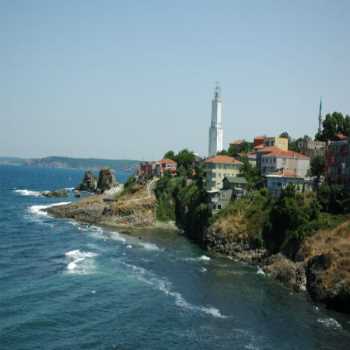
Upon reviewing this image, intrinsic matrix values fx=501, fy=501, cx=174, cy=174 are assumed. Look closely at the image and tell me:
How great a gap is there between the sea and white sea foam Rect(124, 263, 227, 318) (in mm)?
98

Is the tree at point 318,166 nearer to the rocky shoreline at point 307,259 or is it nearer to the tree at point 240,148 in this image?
the rocky shoreline at point 307,259

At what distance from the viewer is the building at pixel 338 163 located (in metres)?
70.6

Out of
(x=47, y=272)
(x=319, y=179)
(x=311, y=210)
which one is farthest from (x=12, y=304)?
(x=319, y=179)

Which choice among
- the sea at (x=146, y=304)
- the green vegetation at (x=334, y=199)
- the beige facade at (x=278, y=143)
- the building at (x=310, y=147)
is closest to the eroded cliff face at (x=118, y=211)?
the sea at (x=146, y=304)

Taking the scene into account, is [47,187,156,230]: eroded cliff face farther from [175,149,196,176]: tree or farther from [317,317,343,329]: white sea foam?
[317,317,343,329]: white sea foam

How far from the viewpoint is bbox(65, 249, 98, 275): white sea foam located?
5594 cm

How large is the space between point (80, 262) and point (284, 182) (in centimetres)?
3474

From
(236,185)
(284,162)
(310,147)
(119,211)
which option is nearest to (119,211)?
(119,211)

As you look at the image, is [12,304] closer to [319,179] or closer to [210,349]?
[210,349]

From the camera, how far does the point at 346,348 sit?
1470 inches

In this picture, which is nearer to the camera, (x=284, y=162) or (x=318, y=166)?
(x=318, y=166)

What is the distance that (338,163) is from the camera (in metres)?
72.8

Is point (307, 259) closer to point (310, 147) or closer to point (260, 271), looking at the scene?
point (260, 271)

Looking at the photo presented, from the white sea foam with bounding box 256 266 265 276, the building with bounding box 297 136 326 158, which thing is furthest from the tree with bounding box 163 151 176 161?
the white sea foam with bounding box 256 266 265 276
